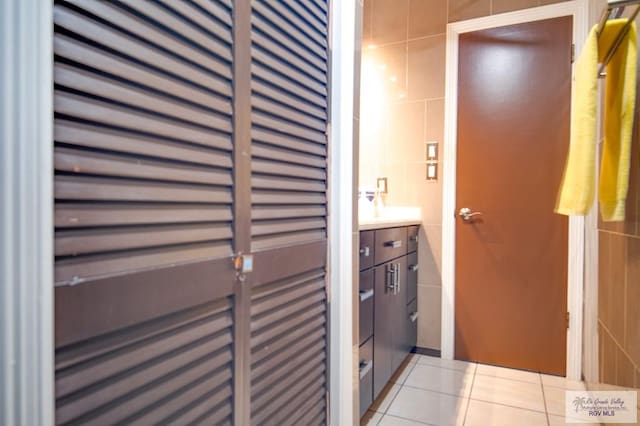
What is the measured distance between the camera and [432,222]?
104 inches

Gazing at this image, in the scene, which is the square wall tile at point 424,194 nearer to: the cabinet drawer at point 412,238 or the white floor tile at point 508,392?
the cabinet drawer at point 412,238

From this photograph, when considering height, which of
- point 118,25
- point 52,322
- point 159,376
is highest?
point 118,25

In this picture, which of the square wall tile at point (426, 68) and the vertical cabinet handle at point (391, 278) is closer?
the vertical cabinet handle at point (391, 278)

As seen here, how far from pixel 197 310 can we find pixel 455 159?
221 centimetres

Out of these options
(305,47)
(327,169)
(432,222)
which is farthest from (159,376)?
(432,222)

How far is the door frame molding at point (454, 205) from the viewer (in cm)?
225

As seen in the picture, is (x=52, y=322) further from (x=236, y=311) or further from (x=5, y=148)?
(x=236, y=311)

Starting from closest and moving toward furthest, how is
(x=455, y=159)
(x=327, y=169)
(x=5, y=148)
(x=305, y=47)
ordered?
(x=5, y=148)
(x=305, y=47)
(x=327, y=169)
(x=455, y=159)

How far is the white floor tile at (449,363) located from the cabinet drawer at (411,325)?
0.12 metres

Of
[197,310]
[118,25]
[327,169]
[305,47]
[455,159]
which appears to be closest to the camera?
[118,25]

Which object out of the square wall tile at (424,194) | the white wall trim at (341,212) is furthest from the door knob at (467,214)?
the white wall trim at (341,212)

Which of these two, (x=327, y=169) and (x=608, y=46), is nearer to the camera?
(x=608, y=46)

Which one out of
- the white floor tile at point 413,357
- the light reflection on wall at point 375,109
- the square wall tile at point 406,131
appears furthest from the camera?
the light reflection on wall at point 375,109

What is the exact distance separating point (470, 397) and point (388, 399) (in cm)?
46
